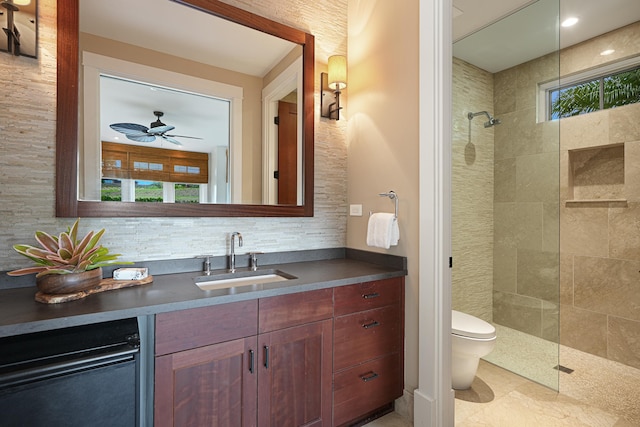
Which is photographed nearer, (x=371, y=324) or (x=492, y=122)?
(x=371, y=324)

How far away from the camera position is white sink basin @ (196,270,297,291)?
1661mm

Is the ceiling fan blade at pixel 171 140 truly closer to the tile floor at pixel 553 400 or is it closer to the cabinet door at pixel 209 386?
the cabinet door at pixel 209 386

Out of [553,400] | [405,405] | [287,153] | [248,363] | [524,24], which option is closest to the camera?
[248,363]

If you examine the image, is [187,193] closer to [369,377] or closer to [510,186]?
[369,377]

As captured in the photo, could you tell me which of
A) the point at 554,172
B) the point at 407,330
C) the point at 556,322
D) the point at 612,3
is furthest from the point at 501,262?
the point at 612,3

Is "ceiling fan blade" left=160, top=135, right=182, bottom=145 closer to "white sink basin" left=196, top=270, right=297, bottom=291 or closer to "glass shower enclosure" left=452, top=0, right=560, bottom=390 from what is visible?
"white sink basin" left=196, top=270, right=297, bottom=291

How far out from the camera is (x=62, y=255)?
124 cm

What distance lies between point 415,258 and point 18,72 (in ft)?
6.99

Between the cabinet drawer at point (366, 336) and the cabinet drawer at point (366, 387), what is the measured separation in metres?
0.05

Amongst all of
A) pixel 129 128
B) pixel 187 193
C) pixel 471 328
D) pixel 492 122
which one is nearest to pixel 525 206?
pixel 492 122

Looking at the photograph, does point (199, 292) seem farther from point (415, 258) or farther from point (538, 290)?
point (538, 290)

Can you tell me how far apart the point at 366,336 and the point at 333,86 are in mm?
1656

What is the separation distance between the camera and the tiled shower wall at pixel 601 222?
7.98 ft

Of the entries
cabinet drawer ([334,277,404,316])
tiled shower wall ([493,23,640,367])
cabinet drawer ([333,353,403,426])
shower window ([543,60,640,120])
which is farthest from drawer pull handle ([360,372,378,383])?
shower window ([543,60,640,120])
